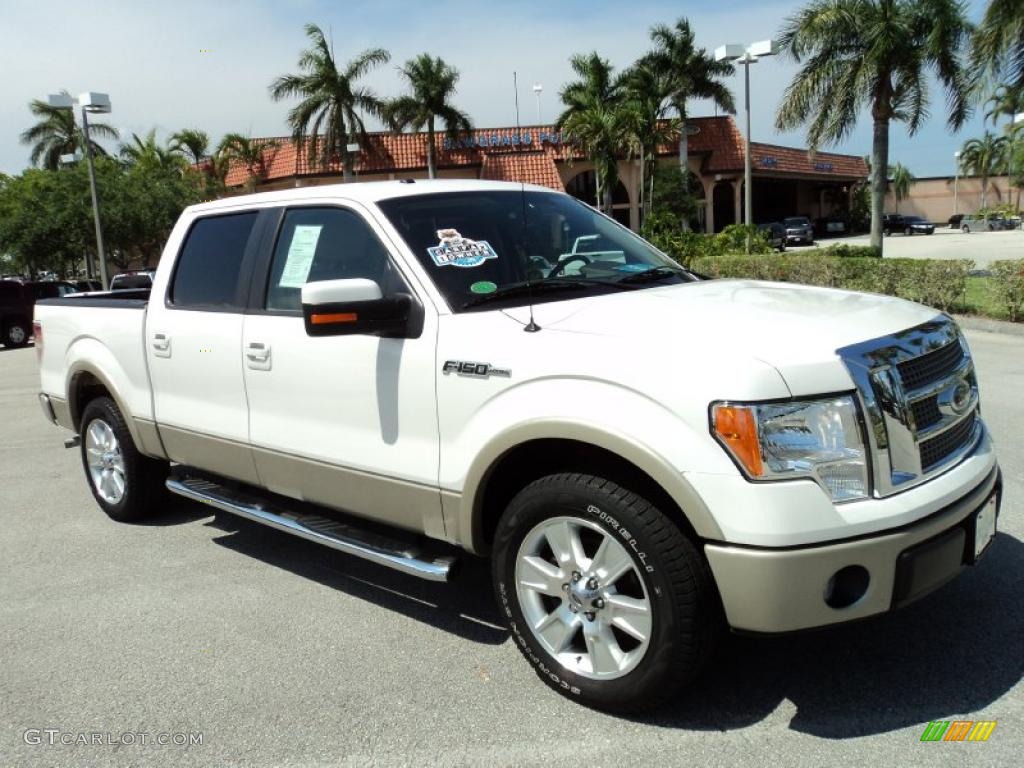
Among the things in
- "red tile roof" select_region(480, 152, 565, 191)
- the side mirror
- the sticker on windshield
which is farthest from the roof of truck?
"red tile roof" select_region(480, 152, 565, 191)

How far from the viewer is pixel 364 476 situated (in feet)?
12.2

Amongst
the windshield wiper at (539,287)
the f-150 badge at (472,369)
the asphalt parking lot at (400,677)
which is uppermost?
the windshield wiper at (539,287)

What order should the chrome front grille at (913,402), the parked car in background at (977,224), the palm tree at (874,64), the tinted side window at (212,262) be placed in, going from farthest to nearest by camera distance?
the parked car in background at (977,224), the palm tree at (874,64), the tinted side window at (212,262), the chrome front grille at (913,402)

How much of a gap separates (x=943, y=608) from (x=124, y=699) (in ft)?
11.0

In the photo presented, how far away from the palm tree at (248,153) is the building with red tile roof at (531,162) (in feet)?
0.38

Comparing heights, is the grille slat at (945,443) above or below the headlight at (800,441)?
below

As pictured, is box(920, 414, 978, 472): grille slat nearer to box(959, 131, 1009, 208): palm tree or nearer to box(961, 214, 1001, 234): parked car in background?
box(961, 214, 1001, 234): parked car in background

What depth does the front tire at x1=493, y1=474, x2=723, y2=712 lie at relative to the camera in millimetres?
2785

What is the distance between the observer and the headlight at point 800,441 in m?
2.60

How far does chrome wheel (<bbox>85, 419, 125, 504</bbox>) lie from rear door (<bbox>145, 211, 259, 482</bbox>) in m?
0.82

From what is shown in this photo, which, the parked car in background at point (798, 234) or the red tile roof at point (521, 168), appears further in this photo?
the parked car in background at point (798, 234)

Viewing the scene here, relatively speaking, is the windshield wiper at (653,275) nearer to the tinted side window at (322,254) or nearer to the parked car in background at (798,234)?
the tinted side window at (322,254)

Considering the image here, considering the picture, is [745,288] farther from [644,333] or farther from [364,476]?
[364,476]

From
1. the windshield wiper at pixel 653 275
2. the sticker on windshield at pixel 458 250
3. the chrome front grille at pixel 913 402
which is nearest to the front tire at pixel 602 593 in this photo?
the chrome front grille at pixel 913 402
